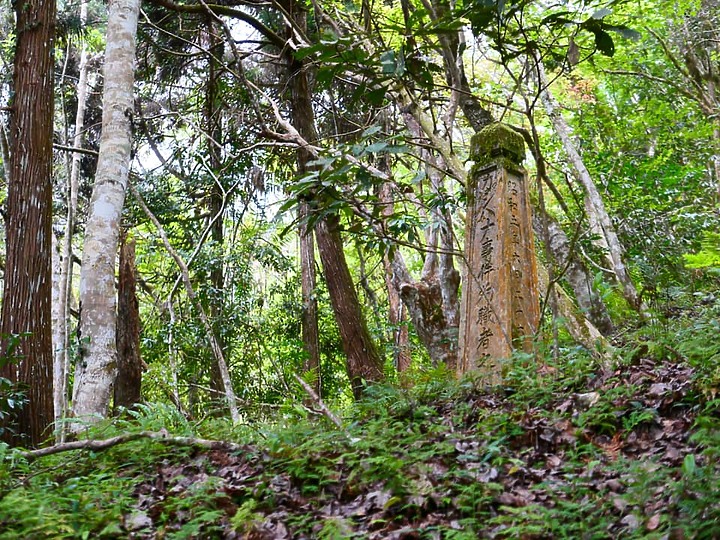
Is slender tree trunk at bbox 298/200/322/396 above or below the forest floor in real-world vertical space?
above

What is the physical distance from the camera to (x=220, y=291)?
9.28 m

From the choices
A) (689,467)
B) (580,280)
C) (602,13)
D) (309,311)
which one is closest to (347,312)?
(309,311)

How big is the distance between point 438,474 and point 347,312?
590 centimetres

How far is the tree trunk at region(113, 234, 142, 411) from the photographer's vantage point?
9.20m

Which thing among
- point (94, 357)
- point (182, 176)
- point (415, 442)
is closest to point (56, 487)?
point (94, 357)

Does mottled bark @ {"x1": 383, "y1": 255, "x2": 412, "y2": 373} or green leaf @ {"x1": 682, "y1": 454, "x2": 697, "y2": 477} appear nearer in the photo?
green leaf @ {"x1": 682, "y1": 454, "x2": 697, "y2": 477}

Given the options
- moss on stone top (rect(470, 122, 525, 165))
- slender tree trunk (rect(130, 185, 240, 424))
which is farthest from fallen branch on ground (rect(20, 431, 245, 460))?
moss on stone top (rect(470, 122, 525, 165))

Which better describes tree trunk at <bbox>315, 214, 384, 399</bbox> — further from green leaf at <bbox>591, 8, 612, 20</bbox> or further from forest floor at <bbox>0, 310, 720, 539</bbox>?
green leaf at <bbox>591, 8, 612, 20</bbox>

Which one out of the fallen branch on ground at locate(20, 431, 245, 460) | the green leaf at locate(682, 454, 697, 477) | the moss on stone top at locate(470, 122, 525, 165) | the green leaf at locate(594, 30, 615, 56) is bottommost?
the green leaf at locate(682, 454, 697, 477)

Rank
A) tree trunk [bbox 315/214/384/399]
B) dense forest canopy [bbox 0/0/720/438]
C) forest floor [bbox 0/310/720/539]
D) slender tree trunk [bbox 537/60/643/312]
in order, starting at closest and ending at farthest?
forest floor [bbox 0/310/720/539]
dense forest canopy [bbox 0/0/720/438]
slender tree trunk [bbox 537/60/643/312]
tree trunk [bbox 315/214/384/399]

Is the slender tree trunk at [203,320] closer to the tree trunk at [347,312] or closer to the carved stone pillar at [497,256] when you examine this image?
the tree trunk at [347,312]

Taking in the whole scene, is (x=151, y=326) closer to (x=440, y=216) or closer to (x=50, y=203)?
(x=50, y=203)

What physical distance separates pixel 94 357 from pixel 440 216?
367cm

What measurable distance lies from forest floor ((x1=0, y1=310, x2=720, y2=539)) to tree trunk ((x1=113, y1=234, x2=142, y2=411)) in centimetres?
516
